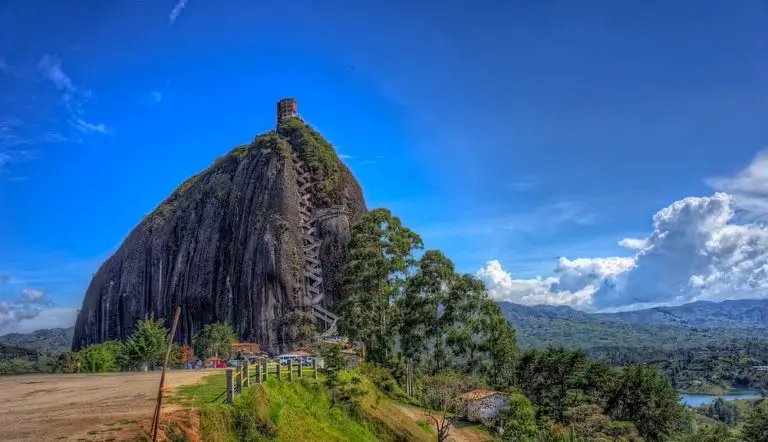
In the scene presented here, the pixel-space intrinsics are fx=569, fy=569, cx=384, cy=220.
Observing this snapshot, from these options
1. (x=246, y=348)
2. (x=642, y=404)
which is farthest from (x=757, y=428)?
(x=246, y=348)

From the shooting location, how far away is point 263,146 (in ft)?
260

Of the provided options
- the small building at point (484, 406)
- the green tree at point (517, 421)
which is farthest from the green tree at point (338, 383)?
the small building at point (484, 406)

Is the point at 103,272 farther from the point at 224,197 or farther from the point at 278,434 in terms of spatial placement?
the point at 278,434

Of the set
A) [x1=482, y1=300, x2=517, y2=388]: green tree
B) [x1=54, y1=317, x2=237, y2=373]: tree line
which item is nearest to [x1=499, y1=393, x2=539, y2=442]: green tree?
[x1=482, y1=300, x2=517, y2=388]: green tree

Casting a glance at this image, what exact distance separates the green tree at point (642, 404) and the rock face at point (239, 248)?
3294 centimetres

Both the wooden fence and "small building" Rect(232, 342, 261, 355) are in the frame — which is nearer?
the wooden fence

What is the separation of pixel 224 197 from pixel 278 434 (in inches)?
2575

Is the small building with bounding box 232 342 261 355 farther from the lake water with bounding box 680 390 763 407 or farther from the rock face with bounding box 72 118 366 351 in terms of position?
the lake water with bounding box 680 390 763 407

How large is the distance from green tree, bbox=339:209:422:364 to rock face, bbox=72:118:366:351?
2080cm

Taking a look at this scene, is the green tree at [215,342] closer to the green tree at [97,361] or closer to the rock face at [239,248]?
the rock face at [239,248]

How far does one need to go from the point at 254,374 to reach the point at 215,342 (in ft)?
128

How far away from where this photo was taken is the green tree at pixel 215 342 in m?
58.6

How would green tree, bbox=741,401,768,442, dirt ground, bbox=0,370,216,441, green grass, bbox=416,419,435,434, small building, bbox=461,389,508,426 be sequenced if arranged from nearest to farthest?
dirt ground, bbox=0,370,216,441 < green grass, bbox=416,419,435,434 < small building, bbox=461,389,508,426 < green tree, bbox=741,401,768,442

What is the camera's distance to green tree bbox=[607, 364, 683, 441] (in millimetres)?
50094
